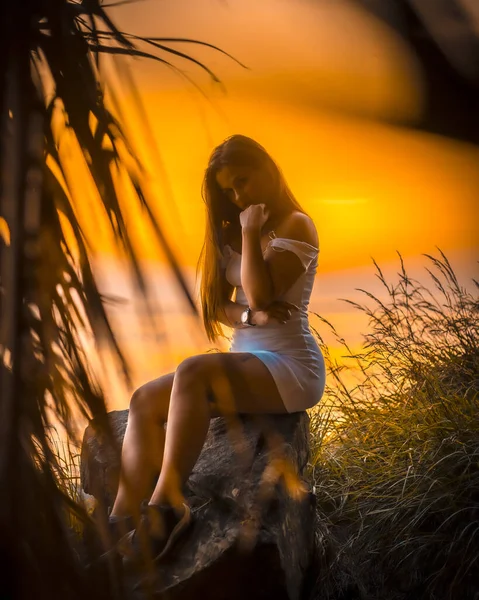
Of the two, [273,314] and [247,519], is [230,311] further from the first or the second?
[247,519]

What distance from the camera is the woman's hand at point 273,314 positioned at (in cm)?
192

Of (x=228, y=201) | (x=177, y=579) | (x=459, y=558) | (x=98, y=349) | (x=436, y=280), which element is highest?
(x=228, y=201)

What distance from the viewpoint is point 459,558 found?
202cm

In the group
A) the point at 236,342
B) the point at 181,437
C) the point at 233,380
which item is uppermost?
the point at 236,342

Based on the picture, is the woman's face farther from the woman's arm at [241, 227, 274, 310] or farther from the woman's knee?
the woman's knee

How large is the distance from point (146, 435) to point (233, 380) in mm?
282

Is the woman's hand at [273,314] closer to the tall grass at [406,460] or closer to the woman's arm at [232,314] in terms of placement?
the woman's arm at [232,314]

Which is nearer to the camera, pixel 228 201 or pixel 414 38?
pixel 414 38

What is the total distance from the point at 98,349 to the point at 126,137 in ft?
0.74

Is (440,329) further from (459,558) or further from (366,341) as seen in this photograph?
(459,558)

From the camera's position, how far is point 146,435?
1875 millimetres

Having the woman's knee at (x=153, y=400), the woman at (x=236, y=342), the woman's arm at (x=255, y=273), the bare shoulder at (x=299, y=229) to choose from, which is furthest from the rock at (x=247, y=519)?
the bare shoulder at (x=299, y=229)

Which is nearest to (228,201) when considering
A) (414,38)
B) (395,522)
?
(395,522)

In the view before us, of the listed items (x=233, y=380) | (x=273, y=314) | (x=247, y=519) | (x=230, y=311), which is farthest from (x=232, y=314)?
(x=247, y=519)
